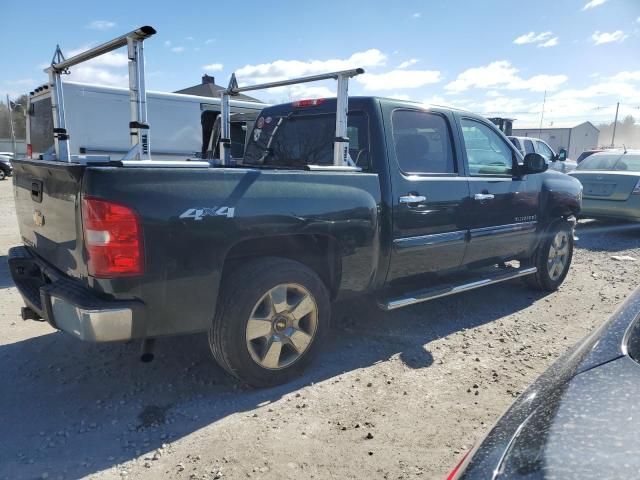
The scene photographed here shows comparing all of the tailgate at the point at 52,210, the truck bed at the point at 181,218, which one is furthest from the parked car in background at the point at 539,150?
the tailgate at the point at 52,210

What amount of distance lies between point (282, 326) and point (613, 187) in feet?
28.4

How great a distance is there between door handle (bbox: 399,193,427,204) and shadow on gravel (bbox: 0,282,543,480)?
1.18 meters

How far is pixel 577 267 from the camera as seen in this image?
23.1ft

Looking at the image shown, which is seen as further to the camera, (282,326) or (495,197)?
(495,197)

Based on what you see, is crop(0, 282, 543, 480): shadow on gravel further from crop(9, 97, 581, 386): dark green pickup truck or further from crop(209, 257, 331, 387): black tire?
crop(9, 97, 581, 386): dark green pickup truck

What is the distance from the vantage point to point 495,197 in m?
4.62

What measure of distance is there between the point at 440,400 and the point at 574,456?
202 centimetres

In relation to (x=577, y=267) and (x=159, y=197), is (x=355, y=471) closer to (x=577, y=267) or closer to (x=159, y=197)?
(x=159, y=197)

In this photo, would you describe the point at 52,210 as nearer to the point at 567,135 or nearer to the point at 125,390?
the point at 125,390

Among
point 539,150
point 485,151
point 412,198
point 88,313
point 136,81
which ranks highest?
point 136,81

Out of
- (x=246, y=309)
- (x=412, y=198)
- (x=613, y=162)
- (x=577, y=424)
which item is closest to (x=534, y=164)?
(x=412, y=198)

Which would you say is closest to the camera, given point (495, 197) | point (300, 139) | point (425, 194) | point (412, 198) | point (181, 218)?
point (181, 218)

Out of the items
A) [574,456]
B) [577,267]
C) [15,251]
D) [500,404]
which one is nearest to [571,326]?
[500,404]

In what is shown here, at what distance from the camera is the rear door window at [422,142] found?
3936 millimetres
